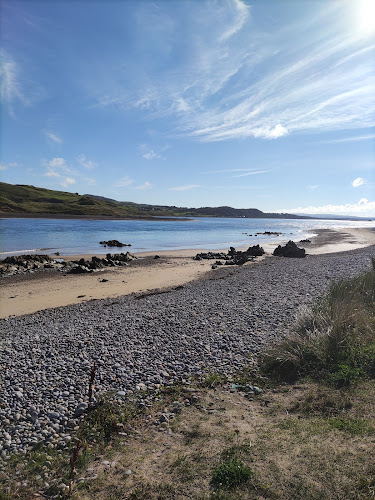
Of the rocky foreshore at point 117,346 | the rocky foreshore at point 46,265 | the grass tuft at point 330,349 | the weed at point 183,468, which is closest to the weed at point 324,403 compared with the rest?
the grass tuft at point 330,349

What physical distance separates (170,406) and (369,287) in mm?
8842

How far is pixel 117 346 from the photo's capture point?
30.1 feet

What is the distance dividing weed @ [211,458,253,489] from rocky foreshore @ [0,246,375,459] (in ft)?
9.06

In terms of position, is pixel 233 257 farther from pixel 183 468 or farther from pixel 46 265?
pixel 183 468

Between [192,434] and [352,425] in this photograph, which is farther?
[192,434]

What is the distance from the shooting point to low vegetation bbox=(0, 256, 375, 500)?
13.6 ft

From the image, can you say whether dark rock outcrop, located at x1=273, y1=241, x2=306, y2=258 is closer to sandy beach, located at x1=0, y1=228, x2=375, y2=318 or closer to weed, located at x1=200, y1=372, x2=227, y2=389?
sandy beach, located at x1=0, y1=228, x2=375, y2=318

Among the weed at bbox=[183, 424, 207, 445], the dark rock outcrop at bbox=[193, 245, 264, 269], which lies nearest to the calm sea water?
the dark rock outcrop at bbox=[193, 245, 264, 269]

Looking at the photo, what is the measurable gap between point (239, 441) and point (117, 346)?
16.6 feet

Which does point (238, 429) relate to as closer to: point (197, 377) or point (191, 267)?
point (197, 377)

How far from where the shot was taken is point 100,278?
22.5 m

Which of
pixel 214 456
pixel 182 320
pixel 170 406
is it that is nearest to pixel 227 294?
pixel 182 320

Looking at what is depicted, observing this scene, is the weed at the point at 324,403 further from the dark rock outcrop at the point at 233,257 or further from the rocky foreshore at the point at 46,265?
the dark rock outcrop at the point at 233,257

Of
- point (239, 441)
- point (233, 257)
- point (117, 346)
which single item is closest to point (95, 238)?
point (233, 257)
